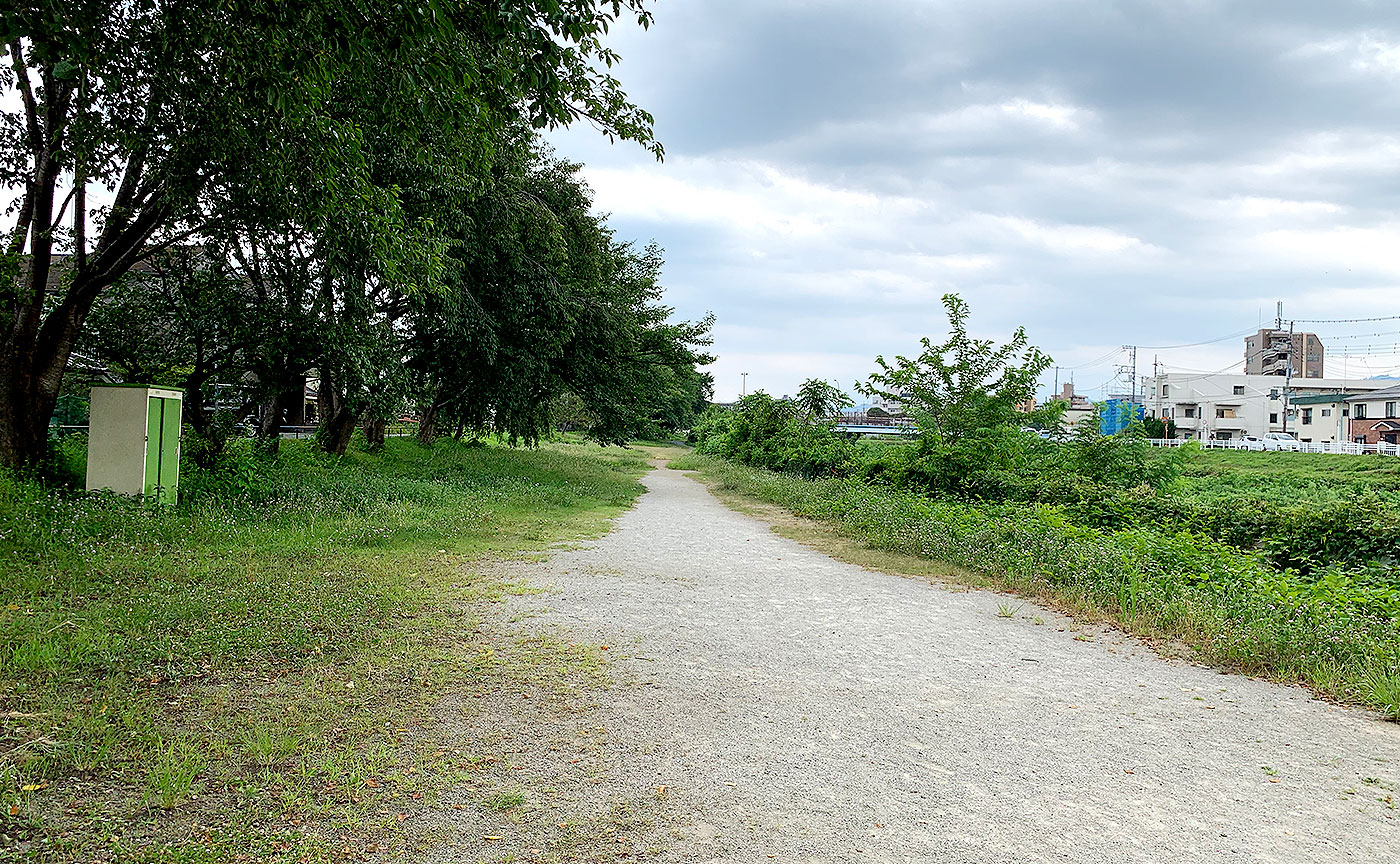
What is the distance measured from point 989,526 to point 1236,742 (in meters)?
6.33

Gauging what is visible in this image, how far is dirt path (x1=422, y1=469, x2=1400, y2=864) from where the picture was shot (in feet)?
10.7

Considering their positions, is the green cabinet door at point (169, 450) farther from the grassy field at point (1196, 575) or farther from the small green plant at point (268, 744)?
the grassy field at point (1196, 575)

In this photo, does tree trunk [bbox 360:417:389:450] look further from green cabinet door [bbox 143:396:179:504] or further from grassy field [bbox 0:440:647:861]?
grassy field [bbox 0:440:647:861]

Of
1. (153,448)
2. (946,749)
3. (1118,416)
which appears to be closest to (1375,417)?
(1118,416)

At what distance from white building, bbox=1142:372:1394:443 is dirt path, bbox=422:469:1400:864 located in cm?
7797

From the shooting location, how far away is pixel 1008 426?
1469 cm

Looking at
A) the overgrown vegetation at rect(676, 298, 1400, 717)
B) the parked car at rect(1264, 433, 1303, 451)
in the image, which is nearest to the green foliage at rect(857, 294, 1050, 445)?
the overgrown vegetation at rect(676, 298, 1400, 717)

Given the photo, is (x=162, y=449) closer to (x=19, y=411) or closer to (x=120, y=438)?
(x=120, y=438)

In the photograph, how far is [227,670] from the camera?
4.89 m

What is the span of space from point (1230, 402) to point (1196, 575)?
8286 cm

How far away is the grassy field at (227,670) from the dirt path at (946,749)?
60cm

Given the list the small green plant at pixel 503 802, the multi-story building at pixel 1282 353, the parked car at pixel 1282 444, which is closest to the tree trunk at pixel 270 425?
the small green plant at pixel 503 802

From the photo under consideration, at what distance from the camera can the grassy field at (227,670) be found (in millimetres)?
3182

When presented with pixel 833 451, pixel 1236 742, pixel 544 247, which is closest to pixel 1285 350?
pixel 833 451
